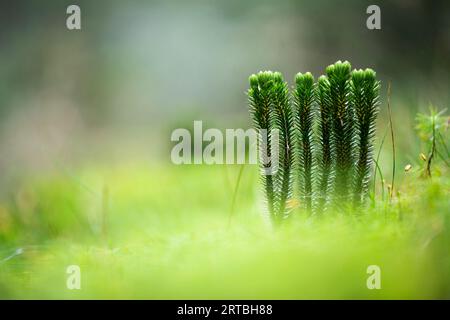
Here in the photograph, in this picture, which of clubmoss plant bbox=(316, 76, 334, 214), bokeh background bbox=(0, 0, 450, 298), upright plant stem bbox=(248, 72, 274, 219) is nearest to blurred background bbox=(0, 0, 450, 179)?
bokeh background bbox=(0, 0, 450, 298)

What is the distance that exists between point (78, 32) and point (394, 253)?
7317 mm

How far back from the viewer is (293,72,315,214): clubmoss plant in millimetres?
2363

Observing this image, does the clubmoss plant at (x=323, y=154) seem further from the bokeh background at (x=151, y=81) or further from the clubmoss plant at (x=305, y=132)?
the bokeh background at (x=151, y=81)

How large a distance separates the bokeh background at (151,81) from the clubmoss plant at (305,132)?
0.76m

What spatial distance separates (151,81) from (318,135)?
5932mm

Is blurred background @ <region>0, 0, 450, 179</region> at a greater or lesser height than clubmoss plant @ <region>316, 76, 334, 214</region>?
greater

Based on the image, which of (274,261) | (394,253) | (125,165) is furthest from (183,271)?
(125,165)

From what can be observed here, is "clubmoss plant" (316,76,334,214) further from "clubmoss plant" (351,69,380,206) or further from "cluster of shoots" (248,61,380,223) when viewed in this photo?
"clubmoss plant" (351,69,380,206)

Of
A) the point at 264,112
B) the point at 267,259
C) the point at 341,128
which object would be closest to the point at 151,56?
the point at 264,112

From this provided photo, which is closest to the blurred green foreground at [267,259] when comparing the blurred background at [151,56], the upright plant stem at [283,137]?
the upright plant stem at [283,137]

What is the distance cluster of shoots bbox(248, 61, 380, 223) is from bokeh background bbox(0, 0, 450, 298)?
29.4 inches

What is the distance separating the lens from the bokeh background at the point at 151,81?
3.68 metres

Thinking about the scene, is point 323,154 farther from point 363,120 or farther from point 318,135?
point 363,120

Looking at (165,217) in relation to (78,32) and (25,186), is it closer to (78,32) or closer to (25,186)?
(25,186)
